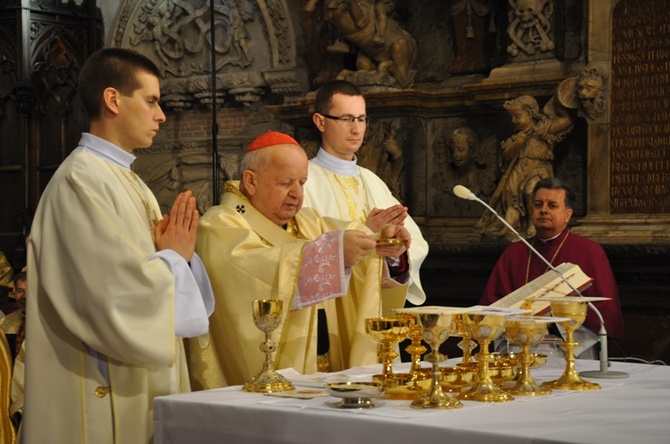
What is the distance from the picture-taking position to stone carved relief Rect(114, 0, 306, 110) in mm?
10523

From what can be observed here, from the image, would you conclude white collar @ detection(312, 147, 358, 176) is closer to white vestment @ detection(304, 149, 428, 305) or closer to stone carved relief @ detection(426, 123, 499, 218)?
white vestment @ detection(304, 149, 428, 305)

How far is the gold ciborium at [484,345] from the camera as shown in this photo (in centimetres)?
334

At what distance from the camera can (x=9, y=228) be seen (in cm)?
1196

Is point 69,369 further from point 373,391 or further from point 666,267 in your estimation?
point 666,267

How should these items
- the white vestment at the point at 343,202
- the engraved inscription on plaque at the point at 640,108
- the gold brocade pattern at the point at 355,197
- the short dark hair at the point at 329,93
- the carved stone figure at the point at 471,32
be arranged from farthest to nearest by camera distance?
the carved stone figure at the point at 471,32 → the engraved inscription on plaque at the point at 640,108 → the gold brocade pattern at the point at 355,197 → the white vestment at the point at 343,202 → the short dark hair at the point at 329,93

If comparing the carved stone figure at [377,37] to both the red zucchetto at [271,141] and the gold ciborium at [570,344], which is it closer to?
the red zucchetto at [271,141]

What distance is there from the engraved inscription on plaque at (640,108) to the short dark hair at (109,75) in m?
4.90

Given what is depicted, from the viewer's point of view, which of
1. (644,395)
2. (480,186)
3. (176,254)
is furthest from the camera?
(480,186)

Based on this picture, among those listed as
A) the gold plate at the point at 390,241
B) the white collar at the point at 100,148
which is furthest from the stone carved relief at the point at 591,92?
the white collar at the point at 100,148

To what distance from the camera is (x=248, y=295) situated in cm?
427

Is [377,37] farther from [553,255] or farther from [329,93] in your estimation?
[329,93]

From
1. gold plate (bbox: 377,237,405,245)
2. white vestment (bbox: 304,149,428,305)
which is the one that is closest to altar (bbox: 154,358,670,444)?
gold plate (bbox: 377,237,405,245)

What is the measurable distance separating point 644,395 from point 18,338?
3858 millimetres

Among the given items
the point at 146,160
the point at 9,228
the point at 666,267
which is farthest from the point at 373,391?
the point at 9,228
